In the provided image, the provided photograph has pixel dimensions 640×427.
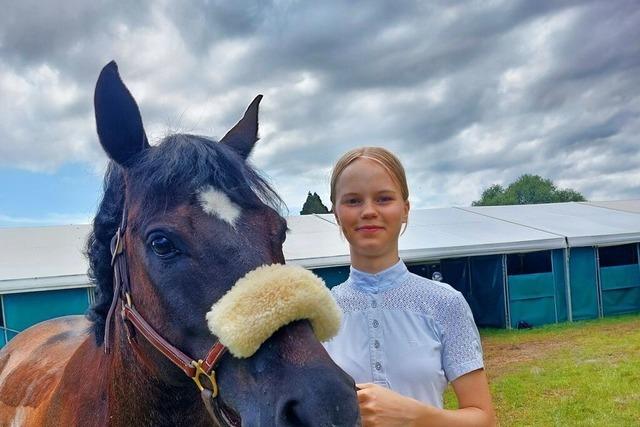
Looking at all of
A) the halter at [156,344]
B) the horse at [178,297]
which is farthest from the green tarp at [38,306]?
the halter at [156,344]

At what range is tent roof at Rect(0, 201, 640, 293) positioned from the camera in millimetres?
10781

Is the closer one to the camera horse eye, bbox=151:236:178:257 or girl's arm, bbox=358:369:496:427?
girl's arm, bbox=358:369:496:427

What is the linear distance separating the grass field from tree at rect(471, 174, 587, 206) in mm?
53200

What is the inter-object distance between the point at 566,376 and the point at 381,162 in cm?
738

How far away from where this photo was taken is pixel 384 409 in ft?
4.71

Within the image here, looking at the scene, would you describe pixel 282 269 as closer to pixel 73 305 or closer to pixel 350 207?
pixel 350 207

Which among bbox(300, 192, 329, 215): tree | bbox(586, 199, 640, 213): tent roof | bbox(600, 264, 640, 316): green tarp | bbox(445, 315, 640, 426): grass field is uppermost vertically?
bbox(300, 192, 329, 215): tree

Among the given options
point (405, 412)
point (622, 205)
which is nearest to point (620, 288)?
point (622, 205)

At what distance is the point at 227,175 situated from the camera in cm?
182

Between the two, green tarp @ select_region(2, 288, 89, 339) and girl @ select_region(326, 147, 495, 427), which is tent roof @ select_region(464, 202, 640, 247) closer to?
green tarp @ select_region(2, 288, 89, 339)

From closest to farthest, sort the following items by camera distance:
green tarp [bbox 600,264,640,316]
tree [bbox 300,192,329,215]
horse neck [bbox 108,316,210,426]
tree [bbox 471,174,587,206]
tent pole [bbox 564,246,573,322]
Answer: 1. horse neck [bbox 108,316,210,426]
2. tent pole [bbox 564,246,573,322]
3. green tarp [bbox 600,264,640,316]
4. tree [bbox 300,192,329,215]
5. tree [bbox 471,174,587,206]

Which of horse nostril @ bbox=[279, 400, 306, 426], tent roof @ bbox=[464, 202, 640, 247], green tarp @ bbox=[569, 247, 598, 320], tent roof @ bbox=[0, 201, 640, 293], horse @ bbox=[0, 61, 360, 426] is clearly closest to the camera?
horse nostril @ bbox=[279, 400, 306, 426]

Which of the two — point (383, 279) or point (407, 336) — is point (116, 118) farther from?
point (407, 336)

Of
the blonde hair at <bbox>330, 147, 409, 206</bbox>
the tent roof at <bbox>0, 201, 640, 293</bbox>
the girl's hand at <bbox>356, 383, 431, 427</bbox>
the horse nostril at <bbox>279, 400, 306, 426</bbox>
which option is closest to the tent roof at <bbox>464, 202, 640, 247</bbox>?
the tent roof at <bbox>0, 201, 640, 293</bbox>
